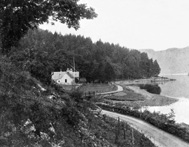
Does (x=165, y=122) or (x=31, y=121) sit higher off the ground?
(x=31, y=121)

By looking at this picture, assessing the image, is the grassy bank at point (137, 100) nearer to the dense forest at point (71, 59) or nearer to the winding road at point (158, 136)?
the dense forest at point (71, 59)

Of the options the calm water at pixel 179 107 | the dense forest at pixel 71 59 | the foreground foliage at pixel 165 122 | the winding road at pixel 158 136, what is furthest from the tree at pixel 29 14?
the calm water at pixel 179 107

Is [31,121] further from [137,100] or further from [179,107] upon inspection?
[137,100]

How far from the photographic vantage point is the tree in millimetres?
13711

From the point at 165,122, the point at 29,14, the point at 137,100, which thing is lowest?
the point at 137,100

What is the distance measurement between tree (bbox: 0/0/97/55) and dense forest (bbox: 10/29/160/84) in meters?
1.16

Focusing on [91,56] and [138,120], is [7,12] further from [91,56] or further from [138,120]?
[91,56]

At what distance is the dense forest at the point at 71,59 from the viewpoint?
15141 mm

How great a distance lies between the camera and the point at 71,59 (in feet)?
301

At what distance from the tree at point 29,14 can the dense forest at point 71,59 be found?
45.8 inches

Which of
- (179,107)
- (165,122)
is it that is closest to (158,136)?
(165,122)

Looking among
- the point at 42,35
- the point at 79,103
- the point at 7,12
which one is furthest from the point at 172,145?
the point at 42,35

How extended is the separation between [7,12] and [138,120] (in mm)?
18791

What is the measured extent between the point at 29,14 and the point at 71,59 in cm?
7813
